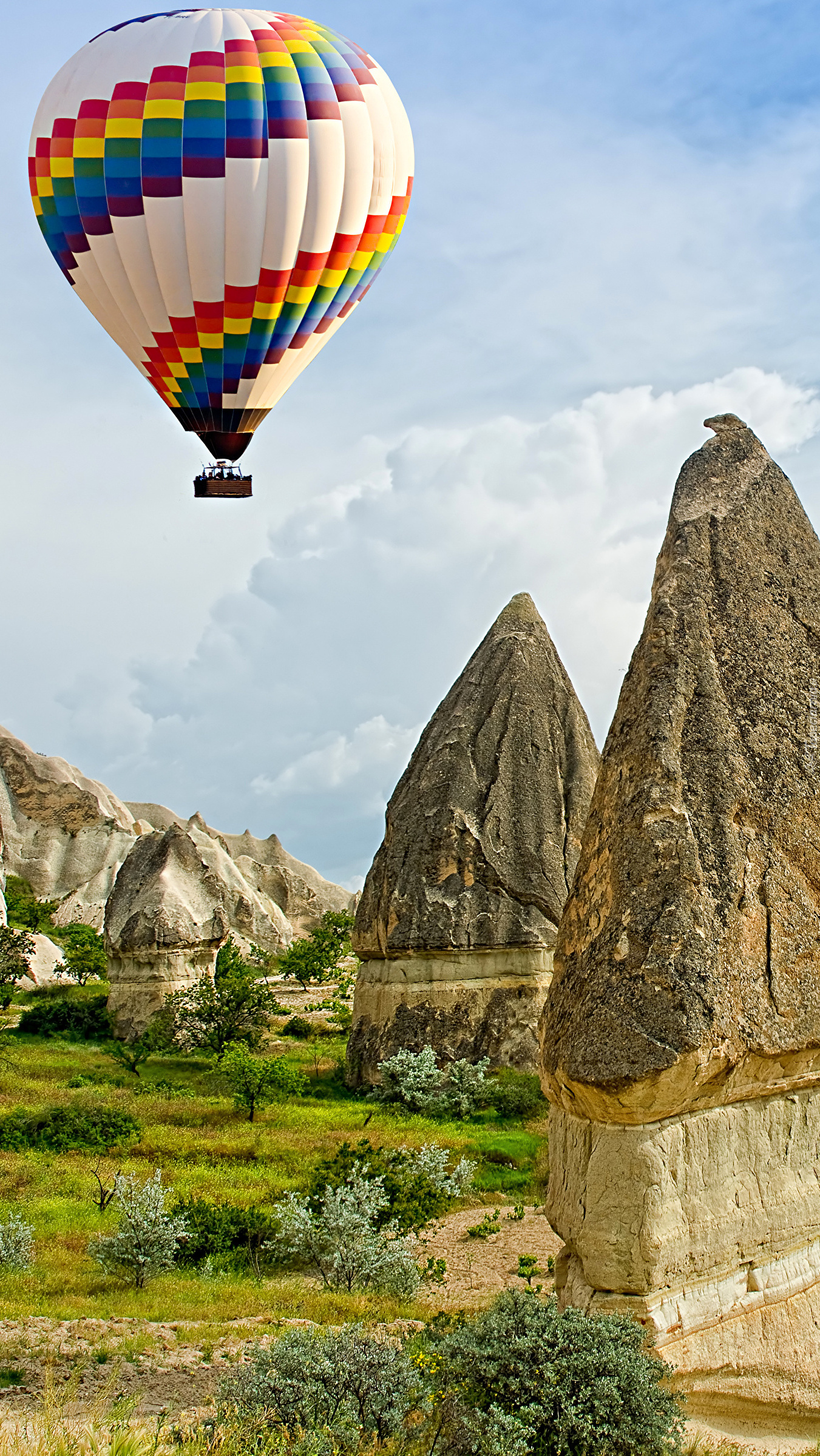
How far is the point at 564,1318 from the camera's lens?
→ 22.1ft

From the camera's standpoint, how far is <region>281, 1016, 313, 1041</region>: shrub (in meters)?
26.9

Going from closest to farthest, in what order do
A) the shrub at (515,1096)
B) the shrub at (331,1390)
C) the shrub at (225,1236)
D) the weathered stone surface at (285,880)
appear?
1. the shrub at (331,1390)
2. the shrub at (225,1236)
3. the shrub at (515,1096)
4. the weathered stone surface at (285,880)

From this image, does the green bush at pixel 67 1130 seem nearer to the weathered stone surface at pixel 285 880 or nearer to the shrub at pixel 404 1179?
the shrub at pixel 404 1179

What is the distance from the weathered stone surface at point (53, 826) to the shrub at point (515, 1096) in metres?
38.8

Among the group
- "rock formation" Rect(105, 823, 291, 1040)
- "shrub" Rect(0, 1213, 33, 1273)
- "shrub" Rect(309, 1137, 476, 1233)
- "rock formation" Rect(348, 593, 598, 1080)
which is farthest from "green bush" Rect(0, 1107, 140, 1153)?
"rock formation" Rect(105, 823, 291, 1040)

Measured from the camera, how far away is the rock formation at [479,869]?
20.4 m

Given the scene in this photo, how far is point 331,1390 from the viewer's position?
22.7 ft

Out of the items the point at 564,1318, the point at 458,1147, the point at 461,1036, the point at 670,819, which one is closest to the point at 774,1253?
the point at 564,1318

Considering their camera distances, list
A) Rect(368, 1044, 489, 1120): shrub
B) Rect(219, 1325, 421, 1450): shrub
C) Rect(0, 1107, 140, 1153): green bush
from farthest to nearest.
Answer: Rect(368, 1044, 489, 1120): shrub → Rect(0, 1107, 140, 1153): green bush → Rect(219, 1325, 421, 1450): shrub

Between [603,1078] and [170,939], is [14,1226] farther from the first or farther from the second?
[170,939]

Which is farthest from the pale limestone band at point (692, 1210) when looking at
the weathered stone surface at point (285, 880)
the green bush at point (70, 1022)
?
the weathered stone surface at point (285, 880)

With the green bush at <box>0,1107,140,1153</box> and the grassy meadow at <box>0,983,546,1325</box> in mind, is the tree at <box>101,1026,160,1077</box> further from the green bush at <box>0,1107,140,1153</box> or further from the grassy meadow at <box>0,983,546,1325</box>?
the green bush at <box>0,1107,140,1153</box>

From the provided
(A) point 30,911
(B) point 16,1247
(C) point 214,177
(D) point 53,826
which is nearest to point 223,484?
(C) point 214,177

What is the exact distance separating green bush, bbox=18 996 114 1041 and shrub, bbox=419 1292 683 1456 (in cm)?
1978
